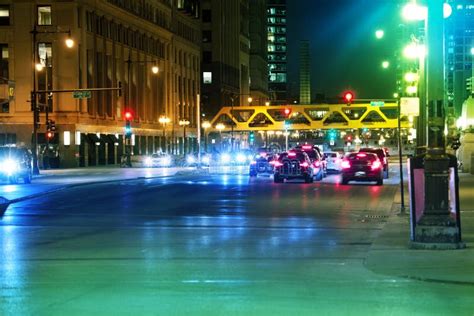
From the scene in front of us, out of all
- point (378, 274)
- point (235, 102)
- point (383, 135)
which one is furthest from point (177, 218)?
point (383, 135)

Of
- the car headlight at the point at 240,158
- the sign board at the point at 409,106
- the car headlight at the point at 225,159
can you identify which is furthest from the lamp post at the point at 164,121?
the sign board at the point at 409,106

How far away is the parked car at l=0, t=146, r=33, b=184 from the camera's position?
3925 centimetres

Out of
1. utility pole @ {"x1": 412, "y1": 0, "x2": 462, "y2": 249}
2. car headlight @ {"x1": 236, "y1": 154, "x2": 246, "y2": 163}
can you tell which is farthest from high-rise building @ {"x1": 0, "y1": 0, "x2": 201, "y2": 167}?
utility pole @ {"x1": 412, "y1": 0, "x2": 462, "y2": 249}

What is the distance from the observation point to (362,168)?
1387 inches

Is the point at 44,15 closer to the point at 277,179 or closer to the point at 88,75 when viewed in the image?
the point at 88,75

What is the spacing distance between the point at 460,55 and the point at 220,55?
41.1 metres

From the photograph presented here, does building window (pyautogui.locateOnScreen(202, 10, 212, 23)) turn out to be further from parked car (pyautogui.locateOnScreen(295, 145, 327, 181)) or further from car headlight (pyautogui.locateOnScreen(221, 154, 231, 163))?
parked car (pyautogui.locateOnScreen(295, 145, 327, 181))

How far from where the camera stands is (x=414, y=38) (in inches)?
1224

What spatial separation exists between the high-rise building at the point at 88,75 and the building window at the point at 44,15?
10 centimetres

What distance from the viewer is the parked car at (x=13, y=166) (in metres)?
39.2

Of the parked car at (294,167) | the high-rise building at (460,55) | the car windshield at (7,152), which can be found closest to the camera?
the parked car at (294,167)

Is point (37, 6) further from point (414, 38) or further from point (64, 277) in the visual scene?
point (64, 277)

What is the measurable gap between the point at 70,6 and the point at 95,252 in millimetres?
59897

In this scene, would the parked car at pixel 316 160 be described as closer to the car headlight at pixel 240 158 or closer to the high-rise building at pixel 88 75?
the high-rise building at pixel 88 75
